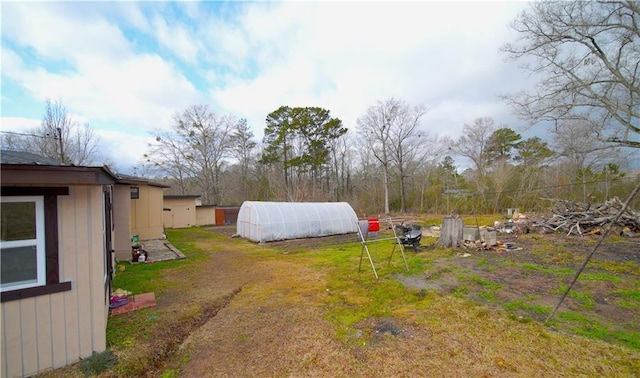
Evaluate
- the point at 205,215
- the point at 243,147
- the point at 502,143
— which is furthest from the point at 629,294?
the point at 243,147

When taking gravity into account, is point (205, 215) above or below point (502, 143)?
below

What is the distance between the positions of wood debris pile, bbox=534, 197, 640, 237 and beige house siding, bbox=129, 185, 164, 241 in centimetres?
1848

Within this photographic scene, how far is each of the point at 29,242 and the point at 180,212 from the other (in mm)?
18833

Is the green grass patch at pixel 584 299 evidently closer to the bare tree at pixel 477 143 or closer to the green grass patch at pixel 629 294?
the green grass patch at pixel 629 294

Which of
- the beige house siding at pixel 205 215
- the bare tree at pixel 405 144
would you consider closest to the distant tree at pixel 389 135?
the bare tree at pixel 405 144

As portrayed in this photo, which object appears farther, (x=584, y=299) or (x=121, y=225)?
(x=121, y=225)

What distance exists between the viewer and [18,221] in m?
2.84

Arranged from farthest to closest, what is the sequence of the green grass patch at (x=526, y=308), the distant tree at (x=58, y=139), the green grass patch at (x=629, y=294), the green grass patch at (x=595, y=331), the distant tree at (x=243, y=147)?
the distant tree at (x=243, y=147), the distant tree at (x=58, y=139), the green grass patch at (x=629, y=294), the green grass patch at (x=526, y=308), the green grass patch at (x=595, y=331)

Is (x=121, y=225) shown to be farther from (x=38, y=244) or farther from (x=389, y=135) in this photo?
(x=389, y=135)

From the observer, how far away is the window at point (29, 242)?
278 centimetres

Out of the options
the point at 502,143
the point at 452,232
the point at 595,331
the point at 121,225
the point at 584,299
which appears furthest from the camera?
the point at 502,143

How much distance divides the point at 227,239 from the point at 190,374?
11451 mm

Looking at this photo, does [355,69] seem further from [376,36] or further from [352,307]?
[352,307]

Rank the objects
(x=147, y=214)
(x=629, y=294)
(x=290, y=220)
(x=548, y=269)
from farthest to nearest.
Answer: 1. (x=290, y=220)
2. (x=147, y=214)
3. (x=548, y=269)
4. (x=629, y=294)
